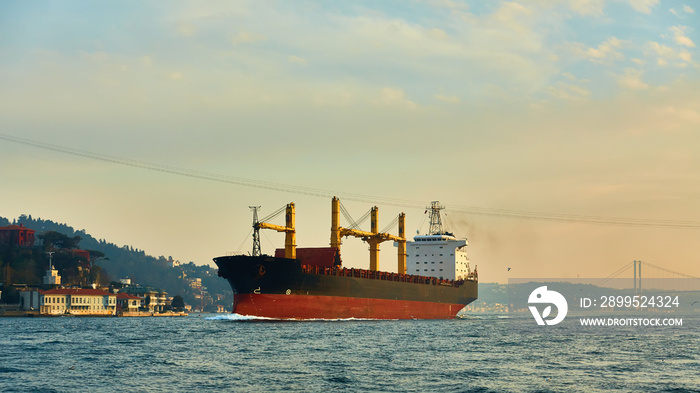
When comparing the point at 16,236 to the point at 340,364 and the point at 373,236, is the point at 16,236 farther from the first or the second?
the point at 340,364

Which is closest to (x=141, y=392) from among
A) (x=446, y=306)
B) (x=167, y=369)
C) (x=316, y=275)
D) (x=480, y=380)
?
(x=167, y=369)

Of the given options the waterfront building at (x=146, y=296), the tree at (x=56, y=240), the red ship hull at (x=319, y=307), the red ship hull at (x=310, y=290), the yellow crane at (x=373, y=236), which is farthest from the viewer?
the tree at (x=56, y=240)

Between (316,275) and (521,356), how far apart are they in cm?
3235

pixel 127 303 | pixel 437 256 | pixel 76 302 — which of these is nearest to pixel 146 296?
pixel 127 303

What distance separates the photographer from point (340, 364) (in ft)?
117

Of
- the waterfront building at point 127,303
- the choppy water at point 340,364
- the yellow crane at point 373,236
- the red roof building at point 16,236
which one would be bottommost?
the waterfront building at point 127,303

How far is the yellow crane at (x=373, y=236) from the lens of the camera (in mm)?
85188

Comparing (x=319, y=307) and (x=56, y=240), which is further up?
(x=56, y=240)

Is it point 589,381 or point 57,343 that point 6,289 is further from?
point 589,381

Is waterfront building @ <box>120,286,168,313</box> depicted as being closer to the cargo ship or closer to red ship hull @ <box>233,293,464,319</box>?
the cargo ship

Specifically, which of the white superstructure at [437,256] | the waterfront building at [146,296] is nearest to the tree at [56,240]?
the waterfront building at [146,296]

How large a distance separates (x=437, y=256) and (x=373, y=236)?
54.8 feet

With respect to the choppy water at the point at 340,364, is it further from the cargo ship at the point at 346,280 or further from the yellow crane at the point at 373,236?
the yellow crane at the point at 373,236

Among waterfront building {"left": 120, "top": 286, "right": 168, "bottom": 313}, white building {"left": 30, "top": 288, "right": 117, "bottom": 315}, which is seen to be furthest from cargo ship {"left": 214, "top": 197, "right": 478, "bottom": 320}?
waterfront building {"left": 120, "top": 286, "right": 168, "bottom": 313}
